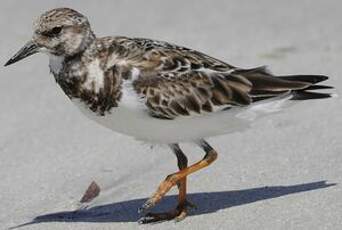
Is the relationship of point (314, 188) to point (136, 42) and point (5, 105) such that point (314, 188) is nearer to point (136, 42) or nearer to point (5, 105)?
point (136, 42)

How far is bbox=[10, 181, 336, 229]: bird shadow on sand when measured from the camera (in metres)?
6.38

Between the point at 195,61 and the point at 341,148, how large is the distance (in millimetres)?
1334

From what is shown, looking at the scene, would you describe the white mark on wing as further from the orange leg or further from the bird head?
the orange leg

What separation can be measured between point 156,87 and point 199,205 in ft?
2.90

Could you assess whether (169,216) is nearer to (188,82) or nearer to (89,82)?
(188,82)

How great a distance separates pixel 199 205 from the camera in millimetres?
6512

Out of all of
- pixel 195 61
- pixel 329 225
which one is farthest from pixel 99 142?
pixel 329 225

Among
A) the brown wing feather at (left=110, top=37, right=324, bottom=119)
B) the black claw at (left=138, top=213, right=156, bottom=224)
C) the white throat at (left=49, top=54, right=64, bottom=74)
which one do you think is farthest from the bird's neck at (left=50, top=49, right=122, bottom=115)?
the black claw at (left=138, top=213, right=156, bottom=224)

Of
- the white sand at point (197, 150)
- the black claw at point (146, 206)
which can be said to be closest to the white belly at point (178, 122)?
the black claw at point (146, 206)

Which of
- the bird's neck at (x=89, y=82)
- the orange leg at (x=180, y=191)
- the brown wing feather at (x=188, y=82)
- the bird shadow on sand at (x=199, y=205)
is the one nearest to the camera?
the bird's neck at (x=89, y=82)

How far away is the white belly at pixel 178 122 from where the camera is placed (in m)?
6.06

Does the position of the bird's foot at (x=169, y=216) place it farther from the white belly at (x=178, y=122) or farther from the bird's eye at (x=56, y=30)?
the bird's eye at (x=56, y=30)

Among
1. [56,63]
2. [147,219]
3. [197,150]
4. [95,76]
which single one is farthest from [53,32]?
[197,150]

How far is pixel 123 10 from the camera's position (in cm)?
1022
